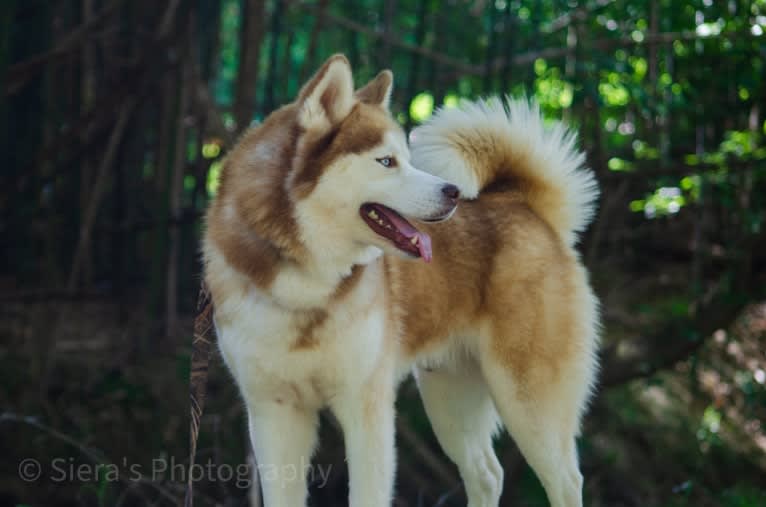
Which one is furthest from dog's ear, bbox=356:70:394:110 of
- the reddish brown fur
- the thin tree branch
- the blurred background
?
the thin tree branch

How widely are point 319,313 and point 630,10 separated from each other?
8.90 ft

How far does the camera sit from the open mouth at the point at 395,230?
2730mm

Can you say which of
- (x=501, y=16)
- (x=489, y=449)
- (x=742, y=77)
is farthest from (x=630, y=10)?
(x=489, y=449)

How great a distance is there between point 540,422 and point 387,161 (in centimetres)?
113

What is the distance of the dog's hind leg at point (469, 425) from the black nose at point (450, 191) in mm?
989

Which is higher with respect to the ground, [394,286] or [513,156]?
[513,156]

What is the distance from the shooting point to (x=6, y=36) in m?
4.63

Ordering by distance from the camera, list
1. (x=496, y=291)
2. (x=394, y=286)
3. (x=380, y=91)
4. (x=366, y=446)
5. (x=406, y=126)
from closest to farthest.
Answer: (x=366, y=446)
(x=380, y=91)
(x=394, y=286)
(x=496, y=291)
(x=406, y=126)

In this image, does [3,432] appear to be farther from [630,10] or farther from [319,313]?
[630,10]

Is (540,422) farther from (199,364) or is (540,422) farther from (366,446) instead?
(199,364)

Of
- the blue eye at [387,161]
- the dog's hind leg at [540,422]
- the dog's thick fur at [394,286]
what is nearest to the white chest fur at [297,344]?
the dog's thick fur at [394,286]

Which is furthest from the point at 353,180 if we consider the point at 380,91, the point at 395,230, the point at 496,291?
the point at 496,291

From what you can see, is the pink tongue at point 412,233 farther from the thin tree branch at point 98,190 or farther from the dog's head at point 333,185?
the thin tree branch at point 98,190

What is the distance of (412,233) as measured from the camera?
2.77 m
